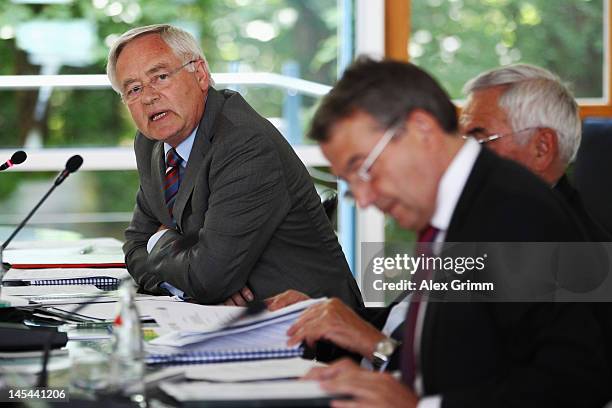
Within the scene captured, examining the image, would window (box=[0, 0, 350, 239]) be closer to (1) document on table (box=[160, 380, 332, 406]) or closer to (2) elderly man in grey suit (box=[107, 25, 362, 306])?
(2) elderly man in grey suit (box=[107, 25, 362, 306])

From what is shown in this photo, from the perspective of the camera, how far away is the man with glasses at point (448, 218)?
1.42m

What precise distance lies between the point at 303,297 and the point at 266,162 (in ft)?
1.89

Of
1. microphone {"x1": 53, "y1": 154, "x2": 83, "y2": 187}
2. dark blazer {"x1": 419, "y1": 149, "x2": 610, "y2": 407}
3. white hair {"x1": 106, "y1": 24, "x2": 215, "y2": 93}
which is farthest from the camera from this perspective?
white hair {"x1": 106, "y1": 24, "x2": 215, "y2": 93}

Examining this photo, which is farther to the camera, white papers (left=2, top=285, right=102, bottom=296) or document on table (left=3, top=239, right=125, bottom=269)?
document on table (left=3, top=239, right=125, bottom=269)

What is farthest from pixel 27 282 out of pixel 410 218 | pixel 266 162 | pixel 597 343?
pixel 597 343

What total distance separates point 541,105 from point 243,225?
32.5 inches

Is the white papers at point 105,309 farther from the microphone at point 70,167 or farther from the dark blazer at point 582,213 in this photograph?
the dark blazer at point 582,213

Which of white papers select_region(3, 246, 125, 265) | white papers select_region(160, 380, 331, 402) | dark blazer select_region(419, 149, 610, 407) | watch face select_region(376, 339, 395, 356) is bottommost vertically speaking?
white papers select_region(3, 246, 125, 265)

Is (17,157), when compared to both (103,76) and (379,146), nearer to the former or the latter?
(379,146)

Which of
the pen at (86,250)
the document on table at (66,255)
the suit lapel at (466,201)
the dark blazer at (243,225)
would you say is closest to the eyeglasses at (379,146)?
the suit lapel at (466,201)

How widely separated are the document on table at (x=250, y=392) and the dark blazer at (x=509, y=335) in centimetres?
17

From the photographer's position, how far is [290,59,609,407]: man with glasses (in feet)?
4.66

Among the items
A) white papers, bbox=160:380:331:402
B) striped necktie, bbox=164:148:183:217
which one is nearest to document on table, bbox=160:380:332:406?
white papers, bbox=160:380:331:402

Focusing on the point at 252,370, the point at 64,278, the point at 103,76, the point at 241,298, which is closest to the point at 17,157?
the point at 64,278
